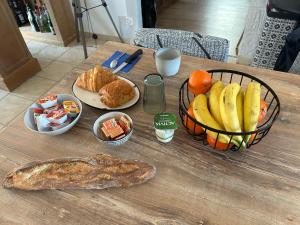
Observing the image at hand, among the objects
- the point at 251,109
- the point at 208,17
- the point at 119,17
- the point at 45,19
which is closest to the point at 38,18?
the point at 45,19

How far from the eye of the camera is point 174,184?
58 cm

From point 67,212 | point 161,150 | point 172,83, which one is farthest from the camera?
point 172,83

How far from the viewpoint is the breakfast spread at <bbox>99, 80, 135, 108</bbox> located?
2.45 ft

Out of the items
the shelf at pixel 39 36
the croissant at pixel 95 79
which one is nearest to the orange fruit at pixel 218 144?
the croissant at pixel 95 79

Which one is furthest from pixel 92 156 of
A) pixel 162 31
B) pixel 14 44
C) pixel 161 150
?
pixel 14 44

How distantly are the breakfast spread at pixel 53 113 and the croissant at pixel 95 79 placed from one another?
9cm

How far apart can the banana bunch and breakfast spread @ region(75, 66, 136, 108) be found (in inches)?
9.8

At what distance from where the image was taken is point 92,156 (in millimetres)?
633

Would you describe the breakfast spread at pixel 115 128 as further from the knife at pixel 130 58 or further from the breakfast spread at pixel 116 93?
the knife at pixel 130 58

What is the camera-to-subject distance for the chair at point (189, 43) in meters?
1.08

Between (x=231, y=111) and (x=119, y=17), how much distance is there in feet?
6.66

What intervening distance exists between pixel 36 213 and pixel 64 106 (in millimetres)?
307

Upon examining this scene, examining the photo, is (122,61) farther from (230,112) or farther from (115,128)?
(230,112)

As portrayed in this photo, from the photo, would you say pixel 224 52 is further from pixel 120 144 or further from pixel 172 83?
pixel 120 144
